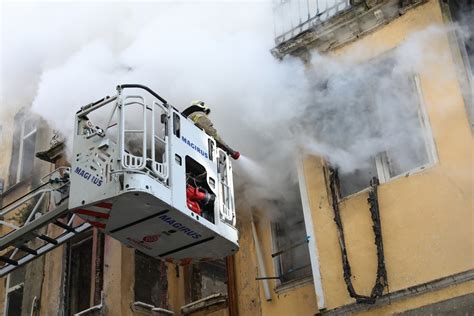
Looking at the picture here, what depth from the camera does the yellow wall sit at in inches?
268

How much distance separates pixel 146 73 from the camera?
9.55 m

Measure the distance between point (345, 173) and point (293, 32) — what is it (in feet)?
6.75

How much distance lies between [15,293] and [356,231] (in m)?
6.78

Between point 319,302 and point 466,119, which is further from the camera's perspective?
point 319,302

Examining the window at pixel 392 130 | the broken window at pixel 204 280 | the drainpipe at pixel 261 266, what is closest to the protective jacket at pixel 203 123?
the window at pixel 392 130

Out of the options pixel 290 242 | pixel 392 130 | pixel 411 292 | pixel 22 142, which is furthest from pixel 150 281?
pixel 22 142

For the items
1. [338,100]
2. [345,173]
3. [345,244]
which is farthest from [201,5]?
[345,244]

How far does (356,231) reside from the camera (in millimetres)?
7566

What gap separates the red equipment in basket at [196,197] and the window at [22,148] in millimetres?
Answer: 6841

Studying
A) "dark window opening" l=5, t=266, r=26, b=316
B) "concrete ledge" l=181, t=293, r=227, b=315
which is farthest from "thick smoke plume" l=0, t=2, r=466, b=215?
"dark window opening" l=5, t=266, r=26, b=316

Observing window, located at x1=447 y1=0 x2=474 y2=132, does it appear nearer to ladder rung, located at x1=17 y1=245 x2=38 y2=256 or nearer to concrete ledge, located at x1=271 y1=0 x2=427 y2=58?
concrete ledge, located at x1=271 y1=0 x2=427 y2=58

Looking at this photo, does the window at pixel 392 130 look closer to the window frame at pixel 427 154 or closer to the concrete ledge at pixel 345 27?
the window frame at pixel 427 154

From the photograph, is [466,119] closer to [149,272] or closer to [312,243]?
[312,243]

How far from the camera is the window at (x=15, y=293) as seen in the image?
11883mm
